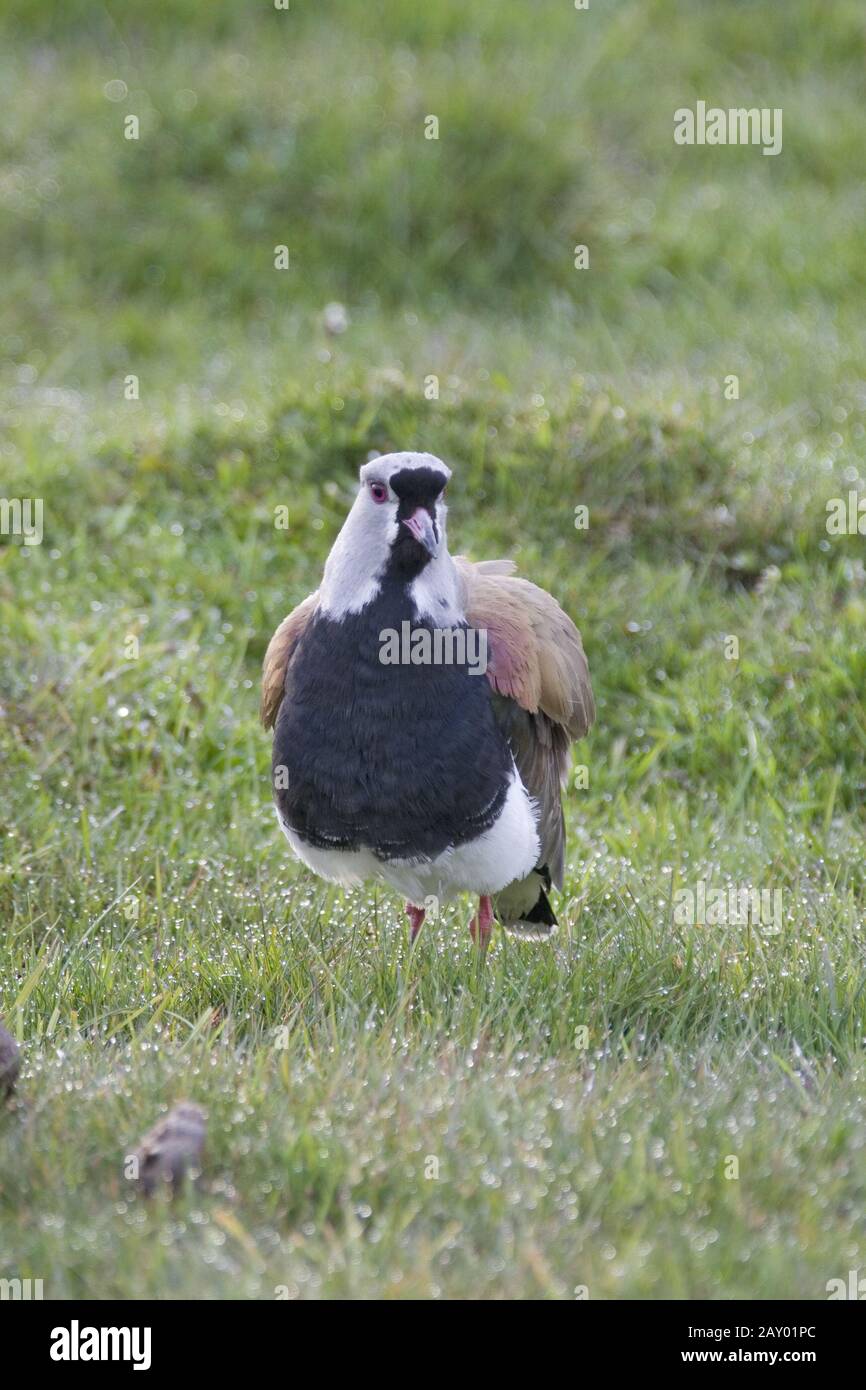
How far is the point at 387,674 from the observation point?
3775mm

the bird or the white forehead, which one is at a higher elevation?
the white forehead

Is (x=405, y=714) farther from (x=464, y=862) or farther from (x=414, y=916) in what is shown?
(x=414, y=916)

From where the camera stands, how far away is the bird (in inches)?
148

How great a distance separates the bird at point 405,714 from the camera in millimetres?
3754

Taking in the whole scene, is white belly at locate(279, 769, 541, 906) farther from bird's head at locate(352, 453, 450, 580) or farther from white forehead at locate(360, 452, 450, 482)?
white forehead at locate(360, 452, 450, 482)

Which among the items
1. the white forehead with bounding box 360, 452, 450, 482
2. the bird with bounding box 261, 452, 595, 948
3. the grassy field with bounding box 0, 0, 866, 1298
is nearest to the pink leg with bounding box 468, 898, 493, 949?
the grassy field with bounding box 0, 0, 866, 1298

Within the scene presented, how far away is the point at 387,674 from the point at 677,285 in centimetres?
519

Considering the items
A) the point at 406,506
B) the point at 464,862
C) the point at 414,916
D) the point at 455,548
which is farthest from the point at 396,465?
the point at 455,548

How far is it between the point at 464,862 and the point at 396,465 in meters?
0.98

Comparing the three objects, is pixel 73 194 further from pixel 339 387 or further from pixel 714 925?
pixel 714 925

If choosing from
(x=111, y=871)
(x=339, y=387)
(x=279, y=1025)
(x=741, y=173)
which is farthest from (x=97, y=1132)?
(x=741, y=173)

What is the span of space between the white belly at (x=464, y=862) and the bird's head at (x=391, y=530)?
0.60 meters

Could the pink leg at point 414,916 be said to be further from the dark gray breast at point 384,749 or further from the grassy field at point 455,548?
the dark gray breast at point 384,749

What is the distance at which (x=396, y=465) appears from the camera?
3771 millimetres
